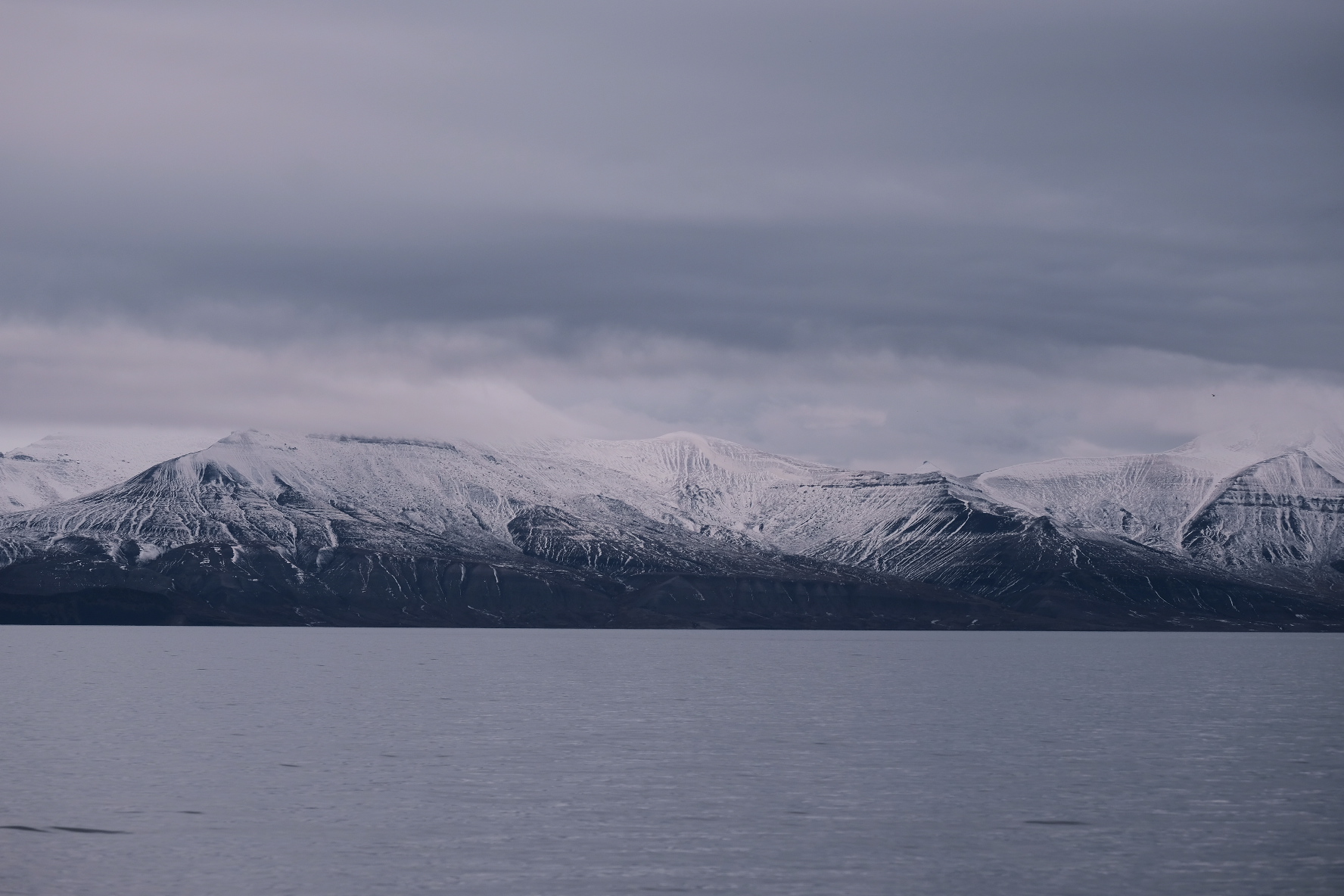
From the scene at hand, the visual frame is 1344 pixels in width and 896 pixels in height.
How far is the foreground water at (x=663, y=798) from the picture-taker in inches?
2074

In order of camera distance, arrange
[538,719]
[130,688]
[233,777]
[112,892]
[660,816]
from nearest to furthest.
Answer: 1. [112,892]
2. [660,816]
3. [233,777]
4. [538,719]
5. [130,688]

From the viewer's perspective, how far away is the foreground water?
52688mm

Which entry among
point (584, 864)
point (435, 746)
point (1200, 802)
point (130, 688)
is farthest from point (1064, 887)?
point (130, 688)

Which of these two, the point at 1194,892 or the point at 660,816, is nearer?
the point at 1194,892

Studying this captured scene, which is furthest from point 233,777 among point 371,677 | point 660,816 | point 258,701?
point 371,677

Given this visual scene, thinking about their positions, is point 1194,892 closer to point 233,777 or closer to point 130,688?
point 233,777

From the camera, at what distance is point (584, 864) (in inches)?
2143

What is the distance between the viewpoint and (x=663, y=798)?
7062 cm

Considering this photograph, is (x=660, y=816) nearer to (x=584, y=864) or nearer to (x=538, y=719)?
(x=584, y=864)

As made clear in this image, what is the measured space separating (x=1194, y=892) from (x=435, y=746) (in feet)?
172

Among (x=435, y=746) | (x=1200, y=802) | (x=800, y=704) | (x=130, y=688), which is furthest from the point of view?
(x=130, y=688)

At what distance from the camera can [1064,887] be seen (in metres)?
50.8

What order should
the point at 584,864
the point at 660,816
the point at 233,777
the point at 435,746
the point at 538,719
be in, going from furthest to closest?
the point at 538,719 → the point at 435,746 → the point at 233,777 → the point at 660,816 → the point at 584,864

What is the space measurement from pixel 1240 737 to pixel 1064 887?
5672 cm
